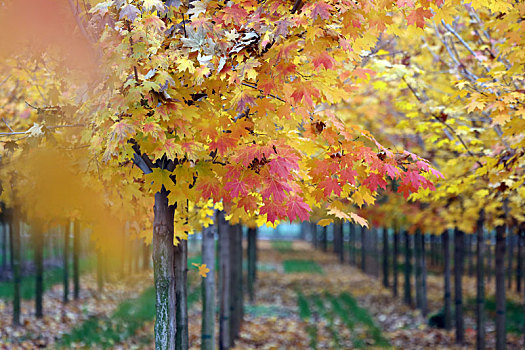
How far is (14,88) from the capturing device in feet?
31.1

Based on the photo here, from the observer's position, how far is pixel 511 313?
1590 cm

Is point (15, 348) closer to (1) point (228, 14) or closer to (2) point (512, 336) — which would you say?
(1) point (228, 14)

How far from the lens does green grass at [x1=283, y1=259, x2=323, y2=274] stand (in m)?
27.5

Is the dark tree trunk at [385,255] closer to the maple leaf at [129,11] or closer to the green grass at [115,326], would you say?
the green grass at [115,326]

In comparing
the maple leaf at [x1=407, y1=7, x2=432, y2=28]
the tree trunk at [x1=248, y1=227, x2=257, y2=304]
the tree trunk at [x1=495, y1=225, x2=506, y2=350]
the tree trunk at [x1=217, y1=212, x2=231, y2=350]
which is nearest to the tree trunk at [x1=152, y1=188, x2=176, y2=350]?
the maple leaf at [x1=407, y1=7, x2=432, y2=28]

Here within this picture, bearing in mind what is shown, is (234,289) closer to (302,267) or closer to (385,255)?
(385,255)

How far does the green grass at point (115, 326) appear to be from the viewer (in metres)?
10.4

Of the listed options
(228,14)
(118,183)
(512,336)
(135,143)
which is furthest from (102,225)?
(512,336)

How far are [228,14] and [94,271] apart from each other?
84.9 feet

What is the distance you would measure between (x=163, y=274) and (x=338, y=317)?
1133 cm

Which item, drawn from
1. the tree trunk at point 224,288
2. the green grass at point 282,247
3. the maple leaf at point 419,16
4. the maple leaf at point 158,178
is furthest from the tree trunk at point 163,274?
the green grass at point 282,247

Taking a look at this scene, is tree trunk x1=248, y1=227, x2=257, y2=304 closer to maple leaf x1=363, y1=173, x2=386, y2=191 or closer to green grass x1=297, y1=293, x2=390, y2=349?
green grass x1=297, y1=293, x2=390, y2=349

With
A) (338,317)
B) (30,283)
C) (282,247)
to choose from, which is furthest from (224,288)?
(282,247)

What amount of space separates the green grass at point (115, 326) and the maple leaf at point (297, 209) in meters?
7.94
